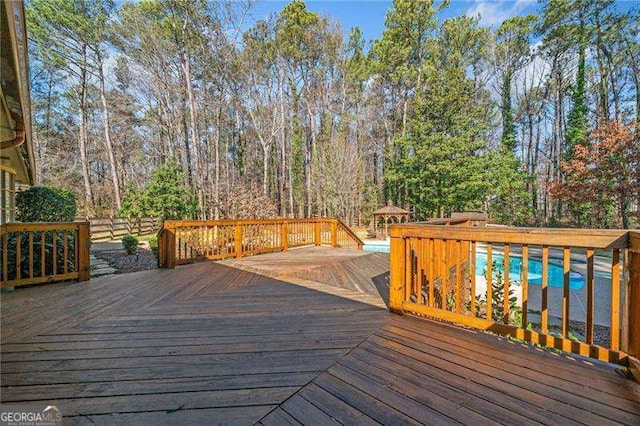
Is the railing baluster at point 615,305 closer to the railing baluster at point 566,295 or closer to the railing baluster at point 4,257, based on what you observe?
the railing baluster at point 566,295

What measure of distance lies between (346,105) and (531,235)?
709 inches

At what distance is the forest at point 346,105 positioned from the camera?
12.3 m

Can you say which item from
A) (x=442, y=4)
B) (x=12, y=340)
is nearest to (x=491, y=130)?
(x=442, y=4)

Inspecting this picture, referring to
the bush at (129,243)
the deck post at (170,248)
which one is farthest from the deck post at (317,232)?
the bush at (129,243)

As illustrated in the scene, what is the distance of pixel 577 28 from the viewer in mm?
14492

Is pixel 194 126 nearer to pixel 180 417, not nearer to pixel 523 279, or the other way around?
pixel 180 417

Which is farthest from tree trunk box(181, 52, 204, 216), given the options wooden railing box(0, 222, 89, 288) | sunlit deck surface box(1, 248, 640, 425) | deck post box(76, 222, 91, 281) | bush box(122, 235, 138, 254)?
sunlit deck surface box(1, 248, 640, 425)

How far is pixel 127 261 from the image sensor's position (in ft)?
23.6

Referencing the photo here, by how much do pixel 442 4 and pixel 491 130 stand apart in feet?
27.3

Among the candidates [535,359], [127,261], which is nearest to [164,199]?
[127,261]

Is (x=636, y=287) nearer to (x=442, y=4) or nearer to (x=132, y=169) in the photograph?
(x=442, y=4)

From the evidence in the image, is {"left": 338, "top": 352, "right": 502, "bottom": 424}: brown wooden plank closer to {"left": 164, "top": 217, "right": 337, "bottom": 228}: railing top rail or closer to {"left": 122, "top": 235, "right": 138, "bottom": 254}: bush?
{"left": 164, "top": 217, "right": 337, "bottom": 228}: railing top rail

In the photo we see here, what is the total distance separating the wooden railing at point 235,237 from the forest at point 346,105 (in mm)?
5032

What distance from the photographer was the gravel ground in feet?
21.0
